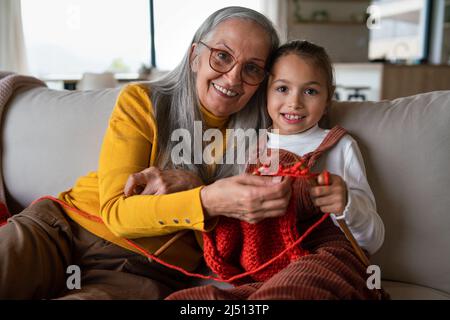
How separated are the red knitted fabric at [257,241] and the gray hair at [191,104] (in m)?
0.20

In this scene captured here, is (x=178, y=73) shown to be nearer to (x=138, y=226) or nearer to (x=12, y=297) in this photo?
(x=138, y=226)

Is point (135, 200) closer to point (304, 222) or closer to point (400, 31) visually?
point (304, 222)

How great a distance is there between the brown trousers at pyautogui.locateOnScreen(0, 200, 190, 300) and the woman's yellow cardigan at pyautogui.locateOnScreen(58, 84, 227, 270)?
4 centimetres

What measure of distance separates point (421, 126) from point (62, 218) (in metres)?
1.01

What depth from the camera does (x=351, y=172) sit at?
1035 millimetres

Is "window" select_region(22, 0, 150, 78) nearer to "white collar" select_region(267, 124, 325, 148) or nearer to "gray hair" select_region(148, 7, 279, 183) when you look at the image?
"gray hair" select_region(148, 7, 279, 183)

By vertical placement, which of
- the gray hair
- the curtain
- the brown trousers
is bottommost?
the brown trousers

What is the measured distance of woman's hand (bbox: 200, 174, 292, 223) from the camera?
862 mm

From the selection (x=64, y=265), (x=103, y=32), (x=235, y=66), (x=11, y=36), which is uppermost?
(x=103, y=32)

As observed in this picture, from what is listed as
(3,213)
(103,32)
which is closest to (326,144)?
(3,213)

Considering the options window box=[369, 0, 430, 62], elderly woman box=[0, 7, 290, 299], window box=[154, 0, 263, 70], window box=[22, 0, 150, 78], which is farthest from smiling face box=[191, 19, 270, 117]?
window box=[369, 0, 430, 62]

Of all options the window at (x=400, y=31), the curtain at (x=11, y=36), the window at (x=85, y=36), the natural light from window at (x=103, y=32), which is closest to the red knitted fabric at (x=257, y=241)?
the natural light from window at (x=103, y=32)

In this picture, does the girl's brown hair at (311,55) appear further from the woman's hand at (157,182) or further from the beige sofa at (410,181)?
the woman's hand at (157,182)

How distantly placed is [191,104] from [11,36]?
2985 millimetres
